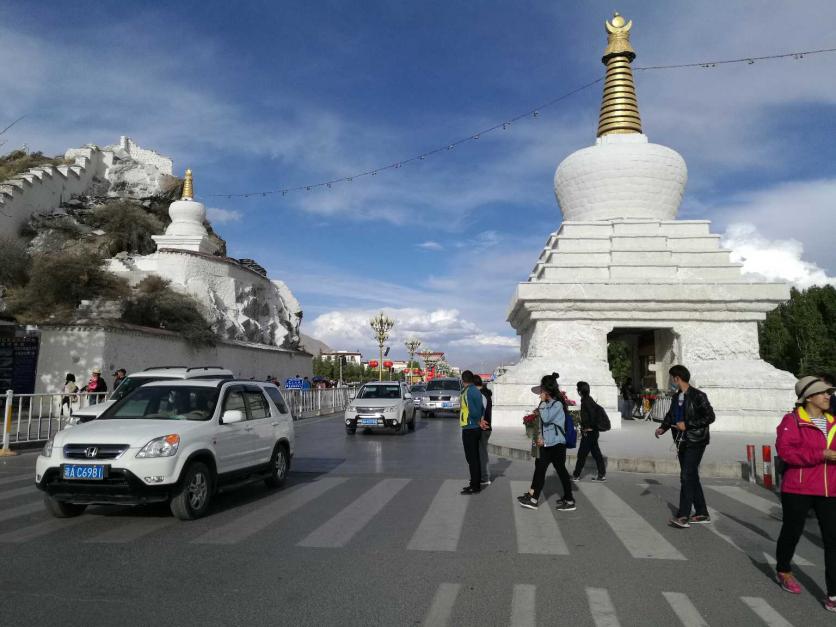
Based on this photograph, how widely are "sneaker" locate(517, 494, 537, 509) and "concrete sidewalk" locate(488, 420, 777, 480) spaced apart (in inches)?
135

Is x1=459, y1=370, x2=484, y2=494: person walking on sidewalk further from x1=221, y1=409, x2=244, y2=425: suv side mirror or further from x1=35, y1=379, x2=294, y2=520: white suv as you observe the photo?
x1=221, y1=409, x2=244, y2=425: suv side mirror

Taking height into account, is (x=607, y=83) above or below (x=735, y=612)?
above

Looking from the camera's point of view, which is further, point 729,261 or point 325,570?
point 729,261

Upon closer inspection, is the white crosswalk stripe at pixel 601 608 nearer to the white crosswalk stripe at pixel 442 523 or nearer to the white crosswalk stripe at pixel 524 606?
the white crosswalk stripe at pixel 524 606

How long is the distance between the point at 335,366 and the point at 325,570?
82.8m

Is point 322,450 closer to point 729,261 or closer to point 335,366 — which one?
point 729,261

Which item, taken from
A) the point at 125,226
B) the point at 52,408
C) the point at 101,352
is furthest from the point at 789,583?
the point at 125,226

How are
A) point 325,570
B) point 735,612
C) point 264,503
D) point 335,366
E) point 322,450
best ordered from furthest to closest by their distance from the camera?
point 335,366 → point 322,450 → point 264,503 → point 325,570 → point 735,612

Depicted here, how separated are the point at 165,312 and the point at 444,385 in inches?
493

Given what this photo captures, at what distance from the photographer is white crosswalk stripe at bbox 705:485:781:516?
24.7ft

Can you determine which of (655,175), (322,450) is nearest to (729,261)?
(655,175)

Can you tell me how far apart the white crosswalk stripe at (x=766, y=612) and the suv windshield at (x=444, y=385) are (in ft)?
75.7

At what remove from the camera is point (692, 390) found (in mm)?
6680

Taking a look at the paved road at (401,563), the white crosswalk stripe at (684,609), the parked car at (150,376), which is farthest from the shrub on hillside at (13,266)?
the white crosswalk stripe at (684,609)
